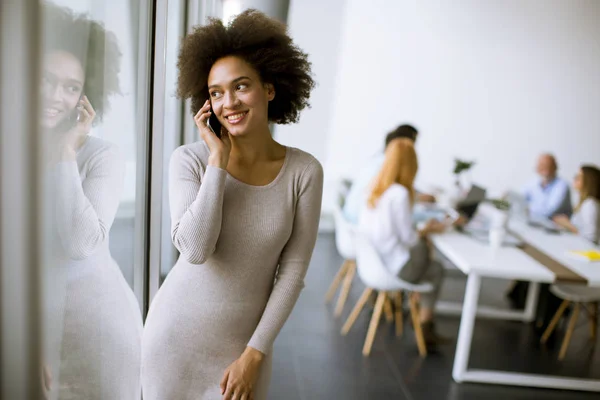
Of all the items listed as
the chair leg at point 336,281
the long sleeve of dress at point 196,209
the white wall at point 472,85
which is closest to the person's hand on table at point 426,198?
the chair leg at point 336,281

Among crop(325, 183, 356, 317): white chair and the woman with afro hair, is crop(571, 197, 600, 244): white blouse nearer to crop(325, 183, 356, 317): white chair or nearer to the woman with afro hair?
crop(325, 183, 356, 317): white chair

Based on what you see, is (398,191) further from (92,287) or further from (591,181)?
(92,287)

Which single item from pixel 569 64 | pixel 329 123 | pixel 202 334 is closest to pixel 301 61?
pixel 202 334

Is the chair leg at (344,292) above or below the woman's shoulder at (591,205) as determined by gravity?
below

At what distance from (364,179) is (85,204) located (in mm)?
2977

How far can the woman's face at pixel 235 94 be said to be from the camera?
1351mm

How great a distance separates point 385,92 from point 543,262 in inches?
126

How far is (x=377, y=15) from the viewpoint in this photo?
564 cm

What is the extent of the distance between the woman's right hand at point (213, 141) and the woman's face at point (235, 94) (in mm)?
27

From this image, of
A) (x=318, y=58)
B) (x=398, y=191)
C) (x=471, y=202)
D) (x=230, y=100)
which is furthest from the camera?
(x=318, y=58)

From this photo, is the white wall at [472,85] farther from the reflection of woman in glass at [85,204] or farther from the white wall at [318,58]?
the reflection of woman in glass at [85,204]

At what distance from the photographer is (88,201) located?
44.5 inches

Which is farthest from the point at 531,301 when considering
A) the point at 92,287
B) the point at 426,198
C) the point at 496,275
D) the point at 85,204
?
the point at 85,204

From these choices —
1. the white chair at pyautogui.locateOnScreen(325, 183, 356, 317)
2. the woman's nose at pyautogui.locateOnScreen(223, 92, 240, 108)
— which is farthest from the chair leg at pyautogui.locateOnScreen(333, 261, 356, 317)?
the woman's nose at pyautogui.locateOnScreen(223, 92, 240, 108)
